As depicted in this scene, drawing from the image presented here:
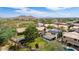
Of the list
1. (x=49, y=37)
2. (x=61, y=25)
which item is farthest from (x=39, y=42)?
(x=61, y=25)

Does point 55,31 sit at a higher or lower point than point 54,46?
higher

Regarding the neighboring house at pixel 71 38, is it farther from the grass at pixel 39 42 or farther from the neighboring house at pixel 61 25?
the grass at pixel 39 42

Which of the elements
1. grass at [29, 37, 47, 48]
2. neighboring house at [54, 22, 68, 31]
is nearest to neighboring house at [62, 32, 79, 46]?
neighboring house at [54, 22, 68, 31]

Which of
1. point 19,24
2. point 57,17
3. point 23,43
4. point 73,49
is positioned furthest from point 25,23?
point 73,49

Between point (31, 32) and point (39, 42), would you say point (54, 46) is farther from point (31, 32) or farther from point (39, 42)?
point (31, 32)

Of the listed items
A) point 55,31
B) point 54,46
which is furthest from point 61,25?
point 54,46
